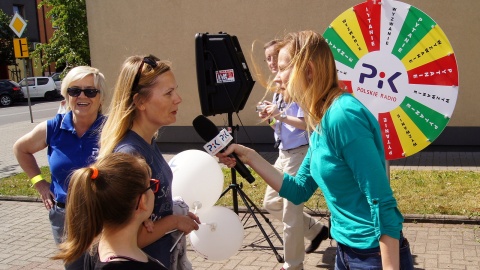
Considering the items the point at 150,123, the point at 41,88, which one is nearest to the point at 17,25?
the point at 41,88

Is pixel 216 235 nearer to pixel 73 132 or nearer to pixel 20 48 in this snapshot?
pixel 73 132

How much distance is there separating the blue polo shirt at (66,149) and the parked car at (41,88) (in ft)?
97.0

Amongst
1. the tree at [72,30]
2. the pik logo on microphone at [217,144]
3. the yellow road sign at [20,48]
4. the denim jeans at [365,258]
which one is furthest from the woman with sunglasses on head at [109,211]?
the tree at [72,30]

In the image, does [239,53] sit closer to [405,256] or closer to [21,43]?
[405,256]

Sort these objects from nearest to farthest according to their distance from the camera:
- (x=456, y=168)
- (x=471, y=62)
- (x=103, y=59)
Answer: (x=456, y=168)
(x=471, y=62)
(x=103, y=59)

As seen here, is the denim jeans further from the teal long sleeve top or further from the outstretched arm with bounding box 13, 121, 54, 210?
the outstretched arm with bounding box 13, 121, 54, 210

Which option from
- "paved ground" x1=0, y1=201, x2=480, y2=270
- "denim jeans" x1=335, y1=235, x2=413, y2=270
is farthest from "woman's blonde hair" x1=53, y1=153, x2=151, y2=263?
"paved ground" x1=0, y1=201, x2=480, y2=270

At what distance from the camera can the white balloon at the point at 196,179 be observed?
3283mm

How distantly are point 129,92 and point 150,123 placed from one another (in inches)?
6.9

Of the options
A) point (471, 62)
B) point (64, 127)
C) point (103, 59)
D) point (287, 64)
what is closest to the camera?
point (287, 64)

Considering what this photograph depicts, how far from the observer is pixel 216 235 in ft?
11.4

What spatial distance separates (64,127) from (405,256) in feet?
7.32

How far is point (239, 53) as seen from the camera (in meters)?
4.27

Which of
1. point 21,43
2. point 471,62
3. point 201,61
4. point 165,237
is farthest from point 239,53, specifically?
point 21,43
